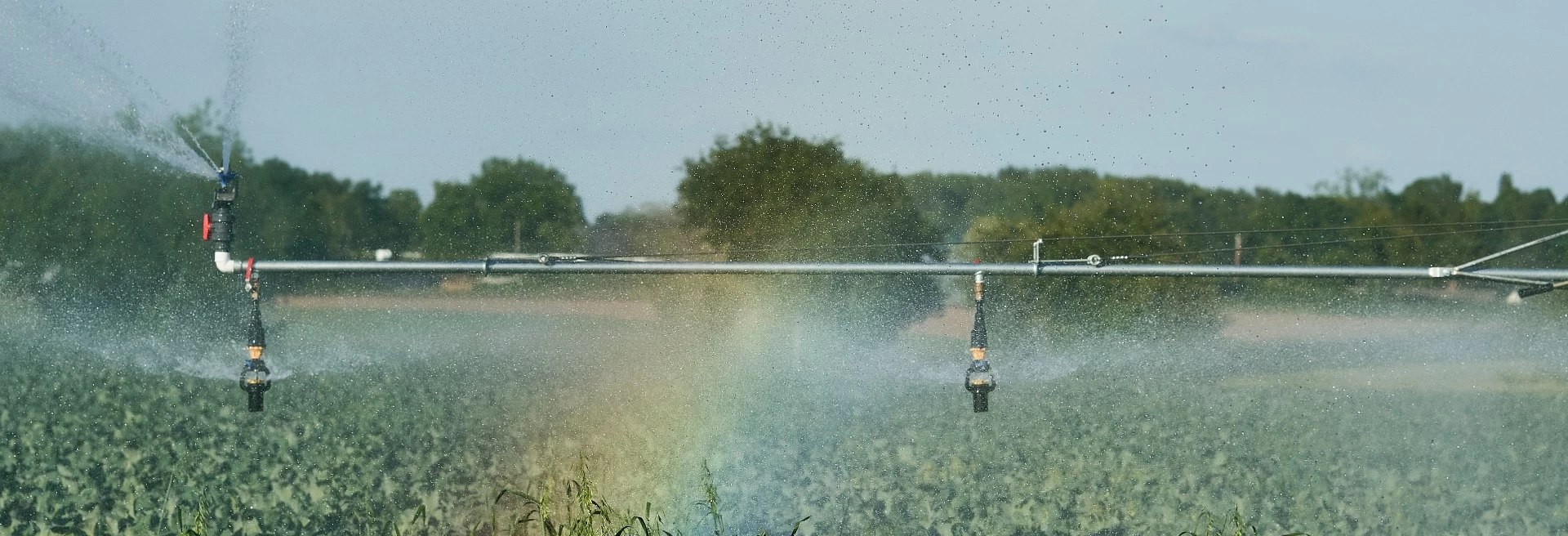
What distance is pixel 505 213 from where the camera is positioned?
19.1 meters

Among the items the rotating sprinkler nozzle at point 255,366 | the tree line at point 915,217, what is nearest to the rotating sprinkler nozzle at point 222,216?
the rotating sprinkler nozzle at point 255,366

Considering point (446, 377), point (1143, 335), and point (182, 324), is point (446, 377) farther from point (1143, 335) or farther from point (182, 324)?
point (1143, 335)

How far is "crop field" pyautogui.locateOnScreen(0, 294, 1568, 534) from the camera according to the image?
13578mm

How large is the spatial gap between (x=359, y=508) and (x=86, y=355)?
977 cm

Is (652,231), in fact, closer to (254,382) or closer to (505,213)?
(505,213)

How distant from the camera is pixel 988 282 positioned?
1869cm

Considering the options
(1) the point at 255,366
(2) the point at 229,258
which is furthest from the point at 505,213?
(2) the point at 229,258

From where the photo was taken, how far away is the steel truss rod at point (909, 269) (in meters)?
10.6

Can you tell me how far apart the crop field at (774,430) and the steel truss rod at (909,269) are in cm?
211

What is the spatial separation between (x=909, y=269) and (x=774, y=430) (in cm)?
618

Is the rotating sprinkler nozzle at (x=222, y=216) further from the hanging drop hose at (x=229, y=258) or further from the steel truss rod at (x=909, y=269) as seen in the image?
the steel truss rod at (x=909, y=269)

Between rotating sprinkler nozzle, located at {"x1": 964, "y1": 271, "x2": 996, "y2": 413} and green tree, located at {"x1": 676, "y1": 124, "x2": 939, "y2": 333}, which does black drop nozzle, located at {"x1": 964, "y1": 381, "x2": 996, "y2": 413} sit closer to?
rotating sprinkler nozzle, located at {"x1": 964, "y1": 271, "x2": 996, "y2": 413}

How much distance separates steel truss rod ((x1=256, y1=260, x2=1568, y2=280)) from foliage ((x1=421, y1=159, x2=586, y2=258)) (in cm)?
640

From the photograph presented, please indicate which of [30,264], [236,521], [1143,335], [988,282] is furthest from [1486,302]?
[30,264]
